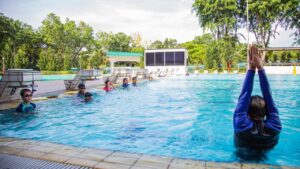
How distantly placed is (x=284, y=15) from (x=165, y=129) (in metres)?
34.7

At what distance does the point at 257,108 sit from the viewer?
309 cm

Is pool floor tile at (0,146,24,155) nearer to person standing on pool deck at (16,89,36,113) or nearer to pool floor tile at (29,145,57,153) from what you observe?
pool floor tile at (29,145,57,153)

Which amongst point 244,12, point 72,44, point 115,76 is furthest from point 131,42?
point 115,76

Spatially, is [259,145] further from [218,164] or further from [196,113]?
[196,113]

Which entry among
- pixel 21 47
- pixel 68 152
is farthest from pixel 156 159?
pixel 21 47

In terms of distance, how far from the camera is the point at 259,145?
331 cm

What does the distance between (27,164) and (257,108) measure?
3.04 meters

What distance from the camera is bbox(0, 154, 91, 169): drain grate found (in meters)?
2.98

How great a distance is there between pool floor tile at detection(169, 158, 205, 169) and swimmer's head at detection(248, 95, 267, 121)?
35.8 inches

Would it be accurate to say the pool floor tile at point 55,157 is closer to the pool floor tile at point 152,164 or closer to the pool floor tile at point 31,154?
the pool floor tile at point 31,154

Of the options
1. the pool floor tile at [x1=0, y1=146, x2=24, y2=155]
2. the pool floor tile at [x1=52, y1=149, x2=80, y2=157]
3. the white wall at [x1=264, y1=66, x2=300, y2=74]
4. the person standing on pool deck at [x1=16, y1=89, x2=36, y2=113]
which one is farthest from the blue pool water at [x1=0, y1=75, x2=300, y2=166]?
the white wall at [x1=264, y1=66, x2=300, y2=74]

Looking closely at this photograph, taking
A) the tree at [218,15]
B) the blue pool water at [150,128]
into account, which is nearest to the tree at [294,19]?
the tree at [218,15]

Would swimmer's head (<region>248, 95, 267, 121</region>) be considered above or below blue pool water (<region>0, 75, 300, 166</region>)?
above

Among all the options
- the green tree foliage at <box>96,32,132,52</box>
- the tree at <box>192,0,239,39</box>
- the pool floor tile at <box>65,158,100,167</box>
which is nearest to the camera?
the pool floor tile at <box>65,158,100,167</box>
